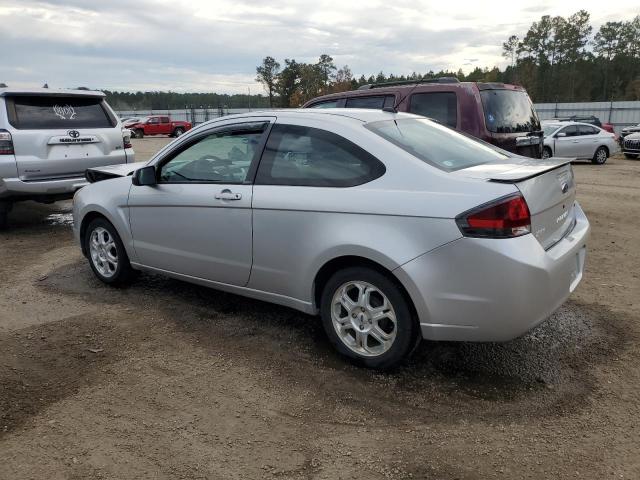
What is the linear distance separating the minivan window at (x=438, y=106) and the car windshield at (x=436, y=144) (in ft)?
8.20

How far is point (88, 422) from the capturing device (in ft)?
9.98

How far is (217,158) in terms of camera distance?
14.2 feet

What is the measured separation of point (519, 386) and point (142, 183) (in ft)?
10.6

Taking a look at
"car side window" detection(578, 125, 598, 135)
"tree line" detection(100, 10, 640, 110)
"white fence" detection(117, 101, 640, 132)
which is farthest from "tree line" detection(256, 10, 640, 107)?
"car side window" detection(578, 125, 598, 135)

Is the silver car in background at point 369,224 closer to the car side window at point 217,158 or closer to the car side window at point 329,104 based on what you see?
the car side window at point 217,158

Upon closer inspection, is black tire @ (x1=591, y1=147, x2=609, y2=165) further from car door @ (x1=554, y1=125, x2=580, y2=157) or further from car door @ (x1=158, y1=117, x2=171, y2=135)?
car door @ (x1=158, y1=117, x2=171, y2=135)

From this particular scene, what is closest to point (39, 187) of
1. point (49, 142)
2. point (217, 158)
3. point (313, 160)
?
point (49, 142)

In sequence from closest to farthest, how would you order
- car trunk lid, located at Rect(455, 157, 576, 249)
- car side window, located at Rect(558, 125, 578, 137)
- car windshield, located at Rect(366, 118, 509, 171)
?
car trunk lid, located at Rect(455, 157, 576, 249) → car windshield, located at Rect(366, 118, 509, 171) → car side window, located at Rect(558, 125, 578, 137)

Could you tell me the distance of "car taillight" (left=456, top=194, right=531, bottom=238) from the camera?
9.78 feet

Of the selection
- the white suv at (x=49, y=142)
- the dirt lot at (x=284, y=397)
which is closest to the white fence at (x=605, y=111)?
the white suv at (x=49, y=142)

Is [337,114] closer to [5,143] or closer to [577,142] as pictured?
[5,143]

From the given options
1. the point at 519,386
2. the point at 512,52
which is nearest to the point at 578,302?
the point at 519,386

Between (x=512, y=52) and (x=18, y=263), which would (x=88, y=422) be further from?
(x=512, y=52)

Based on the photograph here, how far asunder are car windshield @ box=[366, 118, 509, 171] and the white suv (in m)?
5.19
